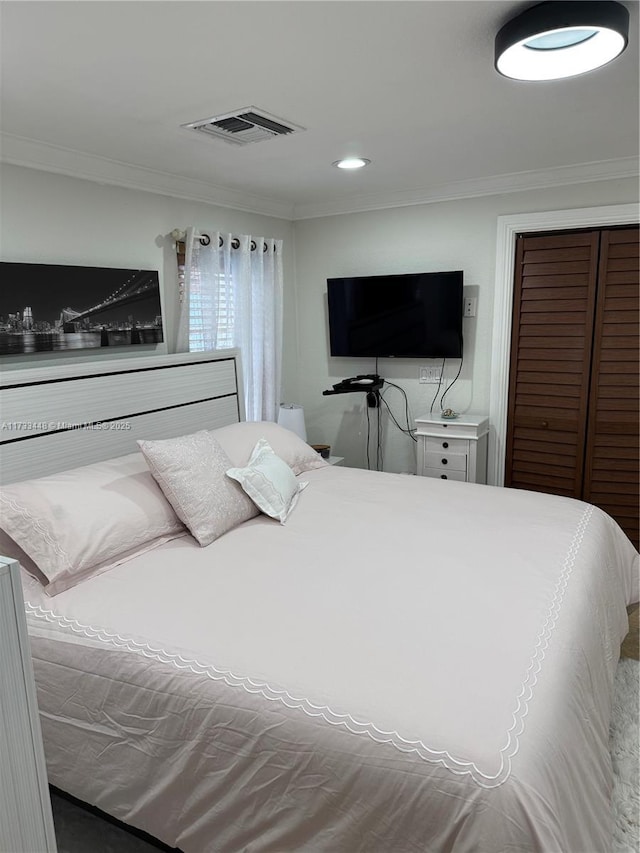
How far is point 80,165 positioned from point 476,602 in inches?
102

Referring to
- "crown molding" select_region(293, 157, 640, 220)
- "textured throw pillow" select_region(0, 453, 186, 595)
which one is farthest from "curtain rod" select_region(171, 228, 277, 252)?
"textured throw pillow" select_region(0, 453, 186, 595)

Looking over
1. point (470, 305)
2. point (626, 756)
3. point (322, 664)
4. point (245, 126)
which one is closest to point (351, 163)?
point (245, 126)

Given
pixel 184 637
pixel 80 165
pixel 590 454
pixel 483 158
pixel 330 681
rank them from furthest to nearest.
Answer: pixel 590 454, pixel 483 158, pixel 80 165, pixel 184 637, pixel 330 681

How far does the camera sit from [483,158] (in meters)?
3.13

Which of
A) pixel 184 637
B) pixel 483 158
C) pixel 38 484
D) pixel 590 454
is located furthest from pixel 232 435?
pixel 590 454

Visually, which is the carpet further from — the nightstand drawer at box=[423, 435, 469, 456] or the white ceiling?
the white ceiling

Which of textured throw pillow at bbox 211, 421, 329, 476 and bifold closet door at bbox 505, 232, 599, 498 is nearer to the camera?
textured throw pillow at bbox 211, 421, 329, 476

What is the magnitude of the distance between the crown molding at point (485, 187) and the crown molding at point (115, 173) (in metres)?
0.50

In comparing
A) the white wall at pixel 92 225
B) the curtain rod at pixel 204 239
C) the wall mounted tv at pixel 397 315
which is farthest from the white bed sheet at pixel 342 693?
the wall mounted tv at pixel 397 315

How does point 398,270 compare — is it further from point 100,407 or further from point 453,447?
point 100,407

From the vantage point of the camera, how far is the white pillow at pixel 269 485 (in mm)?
2477

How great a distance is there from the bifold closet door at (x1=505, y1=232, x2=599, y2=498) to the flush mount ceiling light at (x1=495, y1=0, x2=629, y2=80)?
1940 mm

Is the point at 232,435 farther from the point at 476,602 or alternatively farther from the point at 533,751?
the point at 533,751

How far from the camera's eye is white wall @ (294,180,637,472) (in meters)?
3.78
